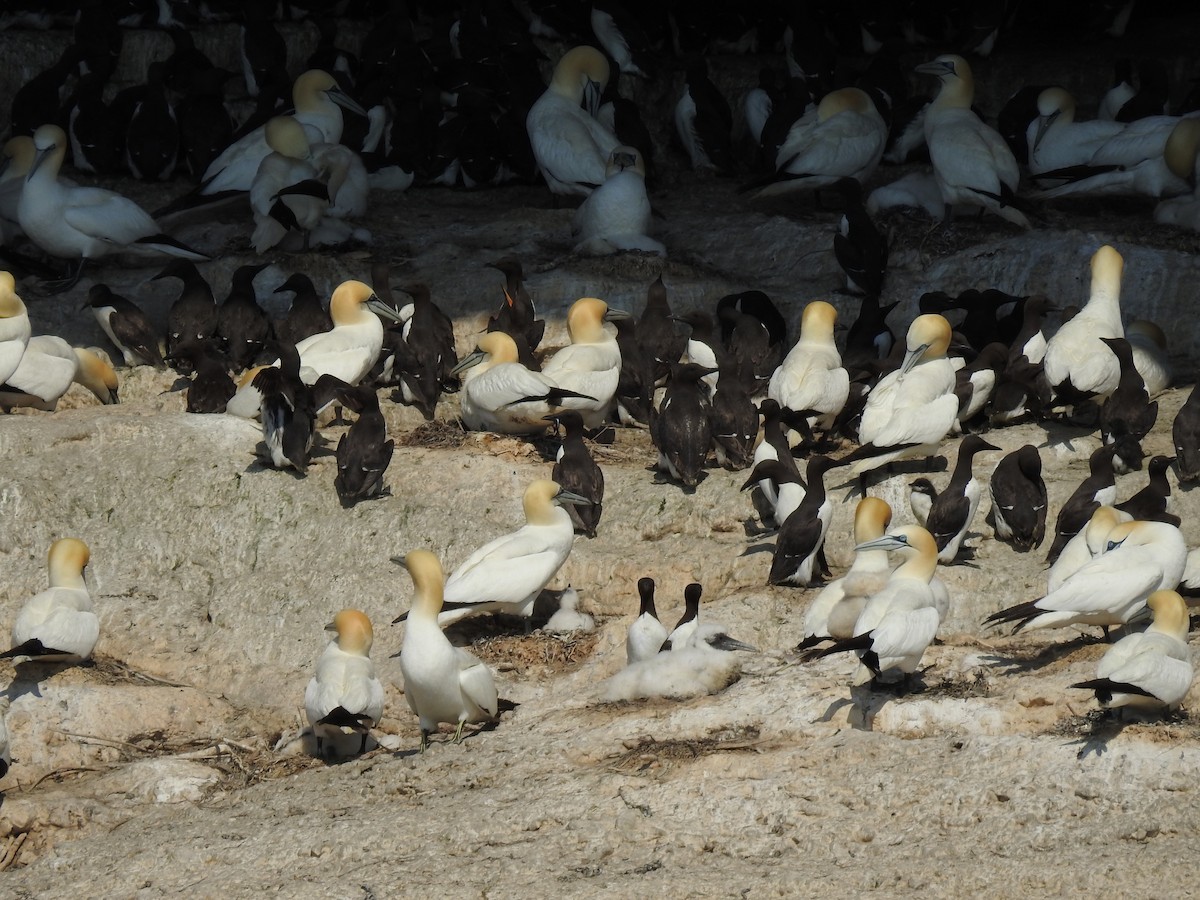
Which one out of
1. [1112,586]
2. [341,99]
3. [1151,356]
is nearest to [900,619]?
[1112,586]

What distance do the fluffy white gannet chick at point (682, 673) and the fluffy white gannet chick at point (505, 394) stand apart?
3.08 meters

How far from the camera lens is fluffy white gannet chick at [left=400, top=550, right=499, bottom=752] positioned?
9984 mm

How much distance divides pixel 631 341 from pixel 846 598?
13.4 ft

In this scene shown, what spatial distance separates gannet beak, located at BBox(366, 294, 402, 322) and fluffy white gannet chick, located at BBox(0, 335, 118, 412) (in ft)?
6.19

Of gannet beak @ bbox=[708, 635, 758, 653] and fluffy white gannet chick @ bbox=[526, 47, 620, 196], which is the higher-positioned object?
fluffy white gannet chick @ bbox=[526, 47, 620, 196]

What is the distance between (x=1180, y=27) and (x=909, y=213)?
18.6 feet

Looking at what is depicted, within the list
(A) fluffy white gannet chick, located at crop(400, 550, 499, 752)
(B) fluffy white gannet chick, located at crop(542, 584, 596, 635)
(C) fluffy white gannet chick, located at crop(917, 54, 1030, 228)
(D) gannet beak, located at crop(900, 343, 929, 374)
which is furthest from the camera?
(C) fluffy white gannet chick, located at crop(917, 54, 1030, 228)

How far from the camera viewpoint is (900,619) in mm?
9391

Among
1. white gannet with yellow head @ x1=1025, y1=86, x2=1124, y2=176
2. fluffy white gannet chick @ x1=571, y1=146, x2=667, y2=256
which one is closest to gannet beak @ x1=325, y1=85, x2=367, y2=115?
fluffy white gannet chick @ x1=571, y1=146, x2=667, y2=256

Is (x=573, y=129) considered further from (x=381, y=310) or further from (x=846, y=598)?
(x=846, y=598)

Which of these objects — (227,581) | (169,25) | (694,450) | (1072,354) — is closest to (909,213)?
(1072,354)

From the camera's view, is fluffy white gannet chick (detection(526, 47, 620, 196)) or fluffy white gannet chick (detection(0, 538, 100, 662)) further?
fluffy white gannet chick (detection(526, 47, 620, 196))

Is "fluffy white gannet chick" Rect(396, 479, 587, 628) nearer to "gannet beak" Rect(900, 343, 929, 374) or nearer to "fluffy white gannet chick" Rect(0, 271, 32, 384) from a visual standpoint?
"gannet beak" Rect(900, 343, 929, 374)

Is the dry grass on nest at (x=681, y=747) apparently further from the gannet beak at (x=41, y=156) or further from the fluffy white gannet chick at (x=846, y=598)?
the gannet beak at (x=41, y=156)
